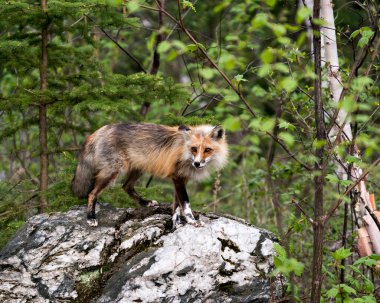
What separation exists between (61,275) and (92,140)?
1.86m

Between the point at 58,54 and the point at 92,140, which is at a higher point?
the point at 58,54

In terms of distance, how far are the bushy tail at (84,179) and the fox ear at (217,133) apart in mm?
1550

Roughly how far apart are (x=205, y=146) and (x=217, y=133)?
27 cm

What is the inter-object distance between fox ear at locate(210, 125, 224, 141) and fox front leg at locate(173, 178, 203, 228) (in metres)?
0.68

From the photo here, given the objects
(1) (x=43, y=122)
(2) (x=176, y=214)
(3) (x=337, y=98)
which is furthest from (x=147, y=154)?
(3) (x=337, y=98)

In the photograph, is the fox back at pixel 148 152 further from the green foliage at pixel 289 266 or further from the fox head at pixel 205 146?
the green foliage at pixel 289 266

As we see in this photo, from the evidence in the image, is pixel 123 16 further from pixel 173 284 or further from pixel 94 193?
pixel 173 284

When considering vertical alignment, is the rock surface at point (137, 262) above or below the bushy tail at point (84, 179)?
below

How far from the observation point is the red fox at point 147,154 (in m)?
6.36

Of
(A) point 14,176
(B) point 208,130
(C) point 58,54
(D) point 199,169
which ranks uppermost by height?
(C) point 58,54

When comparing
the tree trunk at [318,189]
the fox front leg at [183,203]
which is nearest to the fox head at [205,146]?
the fox front leg at [183,203]

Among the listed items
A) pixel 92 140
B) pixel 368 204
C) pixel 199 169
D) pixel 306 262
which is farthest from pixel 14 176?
pixel 368 204

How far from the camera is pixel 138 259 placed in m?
5.31

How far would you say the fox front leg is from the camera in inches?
230
